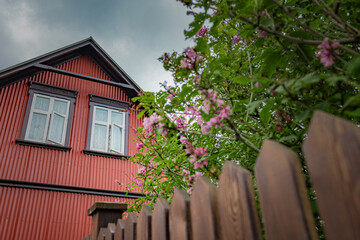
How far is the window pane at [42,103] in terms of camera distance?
7.64 meters

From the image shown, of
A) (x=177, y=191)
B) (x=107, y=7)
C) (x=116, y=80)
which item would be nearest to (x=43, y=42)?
(x=107, y=7)

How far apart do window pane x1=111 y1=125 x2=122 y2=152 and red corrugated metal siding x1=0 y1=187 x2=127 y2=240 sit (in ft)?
5.90

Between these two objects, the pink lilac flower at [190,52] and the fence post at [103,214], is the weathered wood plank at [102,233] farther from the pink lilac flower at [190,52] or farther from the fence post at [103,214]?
the pink lilac flower at [190,52]

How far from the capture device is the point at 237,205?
1024 mm

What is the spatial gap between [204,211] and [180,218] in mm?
216

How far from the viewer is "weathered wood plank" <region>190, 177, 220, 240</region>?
1.13m

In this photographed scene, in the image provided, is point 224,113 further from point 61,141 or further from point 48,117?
point 48,117

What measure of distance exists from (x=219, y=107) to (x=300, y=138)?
2.04ft

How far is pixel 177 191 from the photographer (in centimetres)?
143

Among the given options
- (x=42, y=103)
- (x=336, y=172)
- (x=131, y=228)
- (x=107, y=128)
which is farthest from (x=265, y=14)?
(x=42, y=103)

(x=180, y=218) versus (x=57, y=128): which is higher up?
(x=57, y=128)

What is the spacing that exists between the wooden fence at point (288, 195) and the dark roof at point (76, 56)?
8199mm

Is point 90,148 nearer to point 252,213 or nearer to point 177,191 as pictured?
point 177,191

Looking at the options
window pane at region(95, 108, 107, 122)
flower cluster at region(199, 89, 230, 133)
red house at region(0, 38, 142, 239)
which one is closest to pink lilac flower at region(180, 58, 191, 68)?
flower cluster at region(199, 89, 230, 133)
